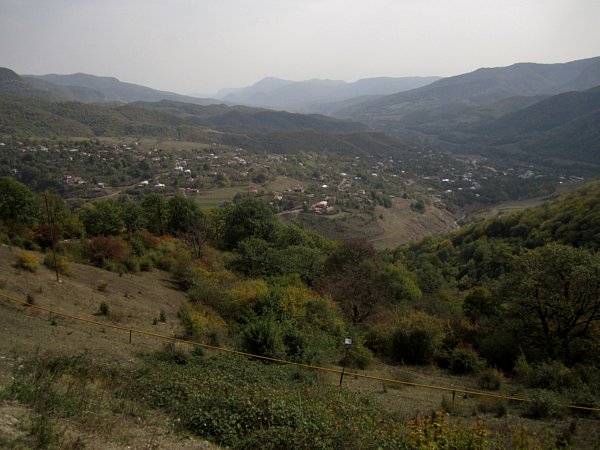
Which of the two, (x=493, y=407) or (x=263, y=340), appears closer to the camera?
(x=493, y=407)

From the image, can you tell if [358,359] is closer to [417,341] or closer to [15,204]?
[417,341]

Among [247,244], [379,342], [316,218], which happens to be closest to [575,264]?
[379,342]

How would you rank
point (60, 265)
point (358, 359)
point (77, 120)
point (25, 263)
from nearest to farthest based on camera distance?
1. point (358, 359)
2. point (25, 263)
3. point (60, 265)
4. point (77, 120)

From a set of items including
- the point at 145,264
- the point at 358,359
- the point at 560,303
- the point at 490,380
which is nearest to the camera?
the point at 490,380

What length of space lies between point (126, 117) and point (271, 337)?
193m

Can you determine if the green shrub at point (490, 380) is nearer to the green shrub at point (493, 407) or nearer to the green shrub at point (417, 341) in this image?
the green shrub at point (493, 407)

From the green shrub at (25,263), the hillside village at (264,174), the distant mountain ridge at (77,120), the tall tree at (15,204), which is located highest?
the distant mountain ridge at (77,120)

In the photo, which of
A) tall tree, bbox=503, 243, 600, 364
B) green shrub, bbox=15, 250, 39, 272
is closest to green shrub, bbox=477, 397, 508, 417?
tall tree, bbox=503, 243, 600, 364

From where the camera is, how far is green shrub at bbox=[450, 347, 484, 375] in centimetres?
1428

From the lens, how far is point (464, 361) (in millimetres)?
14430

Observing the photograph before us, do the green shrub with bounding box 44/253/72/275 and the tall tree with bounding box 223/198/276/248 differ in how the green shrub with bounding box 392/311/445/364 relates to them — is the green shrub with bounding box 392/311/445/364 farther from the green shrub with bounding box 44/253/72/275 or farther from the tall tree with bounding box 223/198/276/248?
the tall tree with bounding box 223/198/276/248

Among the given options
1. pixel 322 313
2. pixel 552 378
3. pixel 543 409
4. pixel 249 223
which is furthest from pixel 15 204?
pixel 552 378

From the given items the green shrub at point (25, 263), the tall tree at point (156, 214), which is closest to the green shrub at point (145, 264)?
the green shrub at point (25, 263)

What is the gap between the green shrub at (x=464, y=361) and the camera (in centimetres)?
1428
